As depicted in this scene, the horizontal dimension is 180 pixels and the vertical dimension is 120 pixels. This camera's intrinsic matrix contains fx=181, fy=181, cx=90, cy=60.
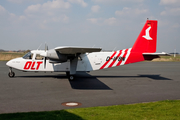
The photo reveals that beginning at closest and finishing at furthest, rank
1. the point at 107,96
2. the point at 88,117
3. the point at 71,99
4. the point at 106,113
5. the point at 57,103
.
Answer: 1. the point at 88,117
2. the point at 106,113
3. the point at 57,103
4. the point at 71,99
5. the point at 107,96

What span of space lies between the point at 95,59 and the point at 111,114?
9369 mm

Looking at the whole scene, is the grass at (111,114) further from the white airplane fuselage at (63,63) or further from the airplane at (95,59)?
the white airplane fuselage at (63,63)

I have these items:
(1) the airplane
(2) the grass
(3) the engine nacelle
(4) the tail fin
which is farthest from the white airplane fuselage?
(2) the grass

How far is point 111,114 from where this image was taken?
20.2ft

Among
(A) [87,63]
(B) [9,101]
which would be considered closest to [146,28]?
(A) [87,63]

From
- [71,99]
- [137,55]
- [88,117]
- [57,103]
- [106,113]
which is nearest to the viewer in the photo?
[88,117]

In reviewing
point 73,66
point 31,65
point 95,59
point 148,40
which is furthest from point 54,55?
point 148,40

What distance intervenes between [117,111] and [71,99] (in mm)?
2718

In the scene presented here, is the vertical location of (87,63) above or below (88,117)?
above

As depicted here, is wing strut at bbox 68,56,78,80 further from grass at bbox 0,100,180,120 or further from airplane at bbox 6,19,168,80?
grass at bbox 0,100,180,120

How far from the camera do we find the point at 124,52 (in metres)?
15.8

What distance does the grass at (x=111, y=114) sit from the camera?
18.9 feet

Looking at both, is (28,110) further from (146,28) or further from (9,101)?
(146,28)

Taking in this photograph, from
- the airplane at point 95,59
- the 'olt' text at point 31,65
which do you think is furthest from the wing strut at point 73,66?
the 'olt' text at point 31,65
